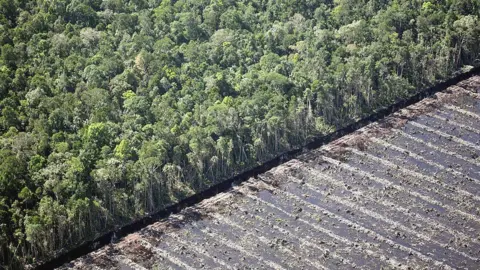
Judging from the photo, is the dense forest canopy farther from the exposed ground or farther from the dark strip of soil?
the exposed ground

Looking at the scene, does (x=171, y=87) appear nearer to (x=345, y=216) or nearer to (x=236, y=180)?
(x=236, y=180)

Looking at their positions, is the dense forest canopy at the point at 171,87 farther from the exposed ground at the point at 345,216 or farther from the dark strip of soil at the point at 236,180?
the exposed ground at the point at 345,216

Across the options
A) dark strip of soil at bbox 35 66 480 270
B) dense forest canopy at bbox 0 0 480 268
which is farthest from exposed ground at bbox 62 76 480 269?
dense forest canopy at bbox 0 0 480 268

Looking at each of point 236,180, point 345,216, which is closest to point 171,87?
point 236,180

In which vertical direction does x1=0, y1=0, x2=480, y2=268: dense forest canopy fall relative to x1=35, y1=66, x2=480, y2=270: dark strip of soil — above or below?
above

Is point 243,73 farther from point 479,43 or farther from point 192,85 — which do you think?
point 479,43
